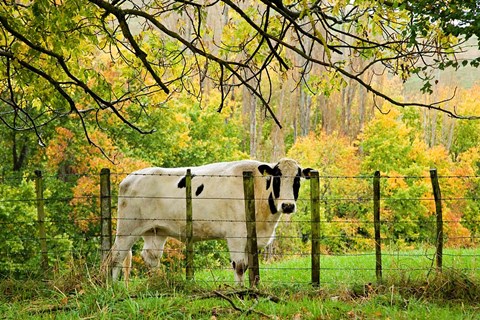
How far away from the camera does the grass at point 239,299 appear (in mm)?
5055

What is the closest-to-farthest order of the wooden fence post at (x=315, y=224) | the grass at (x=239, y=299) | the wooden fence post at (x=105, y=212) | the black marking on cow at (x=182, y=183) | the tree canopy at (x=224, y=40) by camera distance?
the tree canopy at (x=224, y=40) → the grass at (x=239, y=299) → the wooden fence post at (x=105, y=212) → the wooden fence post at (x=315, y=224) → the black marking on cow at (x=182, y=183)

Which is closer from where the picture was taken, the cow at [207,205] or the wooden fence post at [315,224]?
the wooden fence post at [315,224]

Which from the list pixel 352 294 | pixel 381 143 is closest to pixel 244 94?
pixel 381 143

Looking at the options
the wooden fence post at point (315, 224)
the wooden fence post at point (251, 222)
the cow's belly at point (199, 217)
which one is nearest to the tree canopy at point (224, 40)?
the wooden fence post at point (251, 222)

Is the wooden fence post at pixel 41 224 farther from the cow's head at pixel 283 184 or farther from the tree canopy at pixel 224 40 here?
the cow's head at pixel 283 184

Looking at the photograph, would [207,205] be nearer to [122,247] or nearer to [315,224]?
[122,247]

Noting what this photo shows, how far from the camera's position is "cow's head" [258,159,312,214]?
9.44 metres

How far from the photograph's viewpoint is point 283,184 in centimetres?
953

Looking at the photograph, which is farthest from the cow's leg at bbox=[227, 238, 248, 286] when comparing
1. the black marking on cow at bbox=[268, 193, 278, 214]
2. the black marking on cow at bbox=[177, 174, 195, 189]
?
the black marking on cow at bbox=[177, 174, 195, 189]

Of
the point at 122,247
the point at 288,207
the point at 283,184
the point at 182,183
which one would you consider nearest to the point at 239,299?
the point at 288,207

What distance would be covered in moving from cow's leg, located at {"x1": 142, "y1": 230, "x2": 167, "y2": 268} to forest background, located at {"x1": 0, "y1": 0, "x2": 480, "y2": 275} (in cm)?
158

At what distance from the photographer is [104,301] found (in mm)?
5164

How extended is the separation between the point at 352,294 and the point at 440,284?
0.87m

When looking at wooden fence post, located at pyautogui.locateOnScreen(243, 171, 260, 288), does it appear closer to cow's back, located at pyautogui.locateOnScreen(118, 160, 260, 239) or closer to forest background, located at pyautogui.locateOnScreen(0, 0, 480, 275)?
forest background, located at pyautogui.locateOnScreen(0, 0, 480, 275)
